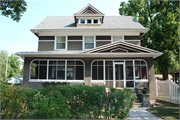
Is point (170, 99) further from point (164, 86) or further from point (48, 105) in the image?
point (48, 105)

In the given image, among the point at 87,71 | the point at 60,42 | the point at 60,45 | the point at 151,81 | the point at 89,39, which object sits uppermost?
the point at 89,39

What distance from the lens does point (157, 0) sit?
22.3 metres

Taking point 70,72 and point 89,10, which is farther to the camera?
point 89,10

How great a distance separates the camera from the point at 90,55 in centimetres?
1237

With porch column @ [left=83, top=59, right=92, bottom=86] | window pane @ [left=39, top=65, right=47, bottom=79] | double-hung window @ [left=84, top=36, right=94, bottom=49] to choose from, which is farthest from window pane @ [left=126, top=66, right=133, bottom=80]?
window pane @ [left=39, top=65, right=47, bottom=79]

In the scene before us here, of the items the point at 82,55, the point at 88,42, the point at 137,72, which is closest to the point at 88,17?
the point at 88,42

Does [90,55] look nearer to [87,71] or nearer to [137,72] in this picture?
[87,71]

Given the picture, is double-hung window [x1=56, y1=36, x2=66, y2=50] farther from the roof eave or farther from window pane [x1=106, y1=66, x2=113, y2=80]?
window pane [x1=106, y1=66, x2=113, y2=80]

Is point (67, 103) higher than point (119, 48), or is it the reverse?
point (119, 48)

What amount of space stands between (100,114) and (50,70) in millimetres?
10034

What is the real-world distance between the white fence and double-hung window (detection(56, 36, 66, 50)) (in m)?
10.3

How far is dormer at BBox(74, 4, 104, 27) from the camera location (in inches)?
612

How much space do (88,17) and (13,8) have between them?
315 inches

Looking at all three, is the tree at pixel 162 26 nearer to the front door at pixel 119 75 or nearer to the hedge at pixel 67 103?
the front door at pixel 119 75
